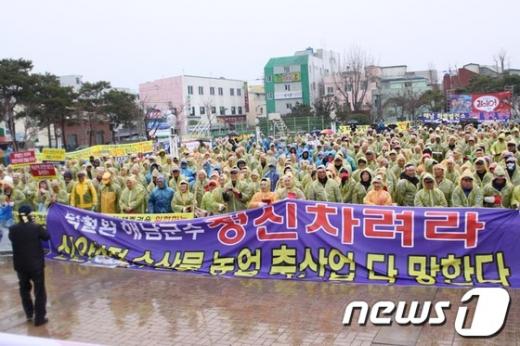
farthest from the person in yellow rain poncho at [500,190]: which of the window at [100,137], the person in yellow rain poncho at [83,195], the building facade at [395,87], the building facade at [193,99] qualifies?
the building facade at [193,99]

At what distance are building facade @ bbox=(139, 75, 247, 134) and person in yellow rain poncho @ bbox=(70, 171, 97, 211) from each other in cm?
5894

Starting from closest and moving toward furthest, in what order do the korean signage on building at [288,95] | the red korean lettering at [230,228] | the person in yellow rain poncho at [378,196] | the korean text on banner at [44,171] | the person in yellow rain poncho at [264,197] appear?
1. the red korean lettering at [230,228]
2. the person in yellow rain poncho at [378,196]
3. the person in yellow rain poncho at [264,197]
4. the korean text on banner at [44,171]
5. the korean signage on building at [288,95]

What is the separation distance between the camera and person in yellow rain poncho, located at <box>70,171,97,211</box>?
12.1 metres

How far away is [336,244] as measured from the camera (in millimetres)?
8375

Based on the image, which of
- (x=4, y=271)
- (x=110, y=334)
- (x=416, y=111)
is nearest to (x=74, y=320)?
(x=110, y=334)

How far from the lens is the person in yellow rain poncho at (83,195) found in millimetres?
12132

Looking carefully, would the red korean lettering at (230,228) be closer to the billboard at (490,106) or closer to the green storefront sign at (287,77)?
the billboard at (490,106)

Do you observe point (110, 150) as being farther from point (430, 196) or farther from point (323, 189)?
point (430, 196)

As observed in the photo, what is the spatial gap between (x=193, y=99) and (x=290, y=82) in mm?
12944

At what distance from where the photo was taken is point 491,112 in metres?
36.2

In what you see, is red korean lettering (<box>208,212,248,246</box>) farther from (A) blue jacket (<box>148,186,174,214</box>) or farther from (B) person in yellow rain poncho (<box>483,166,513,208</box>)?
(B) person in yellow rain poncho (<box>483,166,513,208</box>)

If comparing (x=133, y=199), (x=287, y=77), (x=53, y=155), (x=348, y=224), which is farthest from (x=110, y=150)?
(x=287, y=77)

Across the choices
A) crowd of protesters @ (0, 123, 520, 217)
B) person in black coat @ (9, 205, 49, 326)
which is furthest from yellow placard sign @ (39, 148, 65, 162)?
person in black coat @ (9, 205, 49, 326)

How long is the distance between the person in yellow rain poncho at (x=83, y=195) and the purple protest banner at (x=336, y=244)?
83.1 inches
